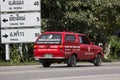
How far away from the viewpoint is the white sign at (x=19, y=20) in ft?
112

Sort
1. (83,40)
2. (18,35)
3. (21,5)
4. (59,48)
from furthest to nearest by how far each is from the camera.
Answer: (18,35)
(21,5)
(83,40)
(59,48)

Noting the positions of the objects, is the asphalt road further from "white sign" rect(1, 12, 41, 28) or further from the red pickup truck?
"white sign" rect(1, 12, 41, 28)

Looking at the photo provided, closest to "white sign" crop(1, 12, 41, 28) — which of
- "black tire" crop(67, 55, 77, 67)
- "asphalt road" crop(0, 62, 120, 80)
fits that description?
"black tire" crop(67, 55, 77, 67)

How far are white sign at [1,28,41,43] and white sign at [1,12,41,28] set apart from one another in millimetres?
448

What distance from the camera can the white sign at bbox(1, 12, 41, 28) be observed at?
3425cm

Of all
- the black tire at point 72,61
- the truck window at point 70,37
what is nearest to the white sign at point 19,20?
the truck window at point 70,37

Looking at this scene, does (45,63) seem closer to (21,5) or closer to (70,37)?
(70,37)

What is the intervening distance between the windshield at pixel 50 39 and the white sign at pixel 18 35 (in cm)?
737

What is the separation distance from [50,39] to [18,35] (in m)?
8.29

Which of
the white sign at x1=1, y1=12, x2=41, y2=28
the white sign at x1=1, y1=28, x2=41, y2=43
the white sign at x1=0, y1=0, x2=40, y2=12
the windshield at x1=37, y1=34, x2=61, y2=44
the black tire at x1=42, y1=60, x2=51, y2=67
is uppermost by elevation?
the white sign at x1=0, y1=0, x2=40, y2=12

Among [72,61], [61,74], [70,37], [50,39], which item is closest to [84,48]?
[70,37]

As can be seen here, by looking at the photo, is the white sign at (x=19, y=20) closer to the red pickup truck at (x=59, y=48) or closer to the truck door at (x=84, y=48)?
the truck door at (x=84, y=48)

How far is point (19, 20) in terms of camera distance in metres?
34.4

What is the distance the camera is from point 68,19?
122 ft
